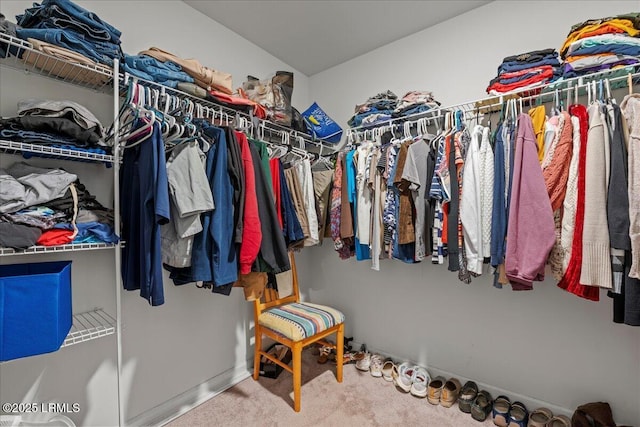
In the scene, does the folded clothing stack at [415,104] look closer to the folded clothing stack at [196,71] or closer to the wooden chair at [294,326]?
the folded clothing stack at [196,71]

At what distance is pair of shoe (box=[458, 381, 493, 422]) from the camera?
67.2 inches

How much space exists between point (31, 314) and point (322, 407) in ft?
5.09

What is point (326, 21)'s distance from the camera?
2.06 meters

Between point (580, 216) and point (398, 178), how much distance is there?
811 millimetres

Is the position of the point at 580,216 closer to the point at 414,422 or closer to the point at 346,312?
the point at 414,422

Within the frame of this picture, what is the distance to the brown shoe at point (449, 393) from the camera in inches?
72.1

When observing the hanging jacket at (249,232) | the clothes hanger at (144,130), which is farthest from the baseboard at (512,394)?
the clothes hanger at (144,130)

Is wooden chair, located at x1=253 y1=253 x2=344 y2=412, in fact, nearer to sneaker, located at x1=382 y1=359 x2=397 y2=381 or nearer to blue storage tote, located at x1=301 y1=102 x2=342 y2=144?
sneaker, located at x1=382 y1=359 x2=397 y2=381

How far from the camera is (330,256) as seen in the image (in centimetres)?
272

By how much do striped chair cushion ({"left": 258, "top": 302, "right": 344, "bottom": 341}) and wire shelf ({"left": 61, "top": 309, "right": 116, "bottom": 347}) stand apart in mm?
→ 885

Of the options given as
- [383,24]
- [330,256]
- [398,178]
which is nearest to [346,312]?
[330,256]

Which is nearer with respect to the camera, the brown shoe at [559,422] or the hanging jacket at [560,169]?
the hanging jacket at [560,169]

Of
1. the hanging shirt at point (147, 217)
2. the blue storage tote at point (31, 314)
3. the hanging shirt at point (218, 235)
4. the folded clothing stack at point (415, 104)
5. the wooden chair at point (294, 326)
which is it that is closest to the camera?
the blue storage tote at point (31, 314)

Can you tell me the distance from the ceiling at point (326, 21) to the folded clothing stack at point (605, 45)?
778 mm
